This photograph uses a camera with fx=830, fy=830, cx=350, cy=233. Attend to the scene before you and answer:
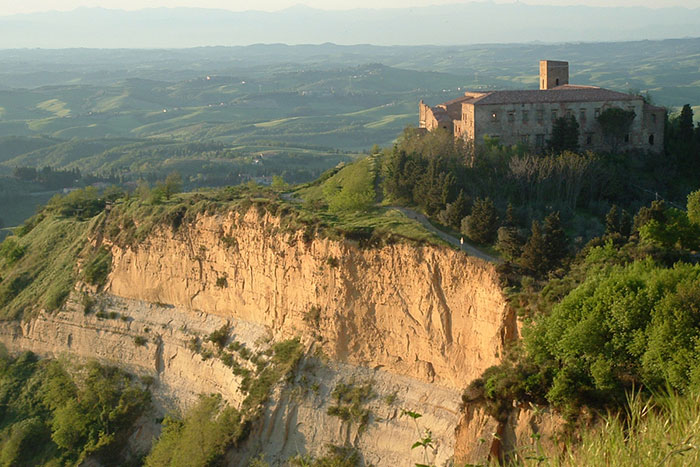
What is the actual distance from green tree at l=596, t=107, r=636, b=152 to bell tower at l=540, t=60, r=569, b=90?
635cm

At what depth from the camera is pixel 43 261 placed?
4575 centimetres

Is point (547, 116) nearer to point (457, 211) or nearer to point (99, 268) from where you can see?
point (457, 211)

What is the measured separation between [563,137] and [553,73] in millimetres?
8429

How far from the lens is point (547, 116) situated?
41625 millimetres

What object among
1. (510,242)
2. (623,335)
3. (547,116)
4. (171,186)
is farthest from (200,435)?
(547,116)

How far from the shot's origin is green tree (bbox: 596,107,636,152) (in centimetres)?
4169

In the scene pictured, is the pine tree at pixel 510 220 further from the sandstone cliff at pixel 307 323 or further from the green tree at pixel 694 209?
the green tree at pixel 694 209

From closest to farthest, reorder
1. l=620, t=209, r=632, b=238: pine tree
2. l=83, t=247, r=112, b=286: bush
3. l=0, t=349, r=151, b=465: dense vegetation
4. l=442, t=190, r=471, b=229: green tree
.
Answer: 1. l=620, t=209, r=632, b=238: pine tree
2. l=442, t=190, r=471, b=229: green tree
3. l=0, t=349, r=151, b=465: dense vegetation
4. l=83, t=247, r=112, b=286: bush

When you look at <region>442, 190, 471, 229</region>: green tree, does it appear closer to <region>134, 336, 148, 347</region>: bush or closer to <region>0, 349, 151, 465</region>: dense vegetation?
<region>134, 336, 148, 347</region>: bush

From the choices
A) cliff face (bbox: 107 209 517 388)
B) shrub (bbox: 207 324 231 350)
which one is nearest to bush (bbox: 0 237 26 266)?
cliff face (bbox: 107 209 517 388)

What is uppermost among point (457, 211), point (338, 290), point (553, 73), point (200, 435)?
point (553, 73)

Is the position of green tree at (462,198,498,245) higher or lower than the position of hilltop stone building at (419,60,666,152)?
lower

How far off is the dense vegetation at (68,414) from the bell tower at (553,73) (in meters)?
28.0

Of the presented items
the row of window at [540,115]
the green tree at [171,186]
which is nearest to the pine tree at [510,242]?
the row of window at [540,115]
